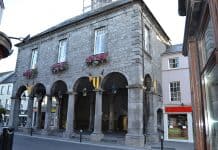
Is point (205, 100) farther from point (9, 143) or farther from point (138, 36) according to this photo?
point (138, 36)

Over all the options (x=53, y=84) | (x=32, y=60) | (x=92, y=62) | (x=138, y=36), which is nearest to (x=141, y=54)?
(x=138, y=36)

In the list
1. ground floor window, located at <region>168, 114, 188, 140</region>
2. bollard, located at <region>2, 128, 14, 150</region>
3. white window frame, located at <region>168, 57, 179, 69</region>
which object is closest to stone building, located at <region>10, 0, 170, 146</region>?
white window frame, located at <region>168, 57, 179, 69</region>

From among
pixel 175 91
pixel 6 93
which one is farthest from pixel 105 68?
pixel 6 93

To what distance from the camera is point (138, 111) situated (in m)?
12.4

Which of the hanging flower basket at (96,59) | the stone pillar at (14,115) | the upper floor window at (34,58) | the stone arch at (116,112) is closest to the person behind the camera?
the hanging flower basket at (96,59)

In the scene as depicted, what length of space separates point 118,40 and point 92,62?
250 centimetres

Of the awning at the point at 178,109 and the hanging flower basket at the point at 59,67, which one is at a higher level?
the hanging flower basket at the point at 59,67

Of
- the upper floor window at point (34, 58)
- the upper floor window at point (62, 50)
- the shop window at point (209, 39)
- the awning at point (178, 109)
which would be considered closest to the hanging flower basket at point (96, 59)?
the upper floor window at point (62, 50)

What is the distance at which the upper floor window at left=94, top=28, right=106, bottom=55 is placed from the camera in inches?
618

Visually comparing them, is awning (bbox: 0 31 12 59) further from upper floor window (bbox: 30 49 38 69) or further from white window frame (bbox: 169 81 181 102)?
upper floor window (bbox: 30 49 38 69)

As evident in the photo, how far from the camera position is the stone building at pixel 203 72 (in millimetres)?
2879

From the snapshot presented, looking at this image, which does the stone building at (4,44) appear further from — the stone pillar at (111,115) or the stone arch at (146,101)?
the stone pillar at (111,115)

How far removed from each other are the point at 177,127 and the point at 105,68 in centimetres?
794

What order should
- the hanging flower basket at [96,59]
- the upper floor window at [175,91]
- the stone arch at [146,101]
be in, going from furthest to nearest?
the upper floor window at [175,91] < the stone arch at [146,101] < the hanging flower basket at [96,59]
